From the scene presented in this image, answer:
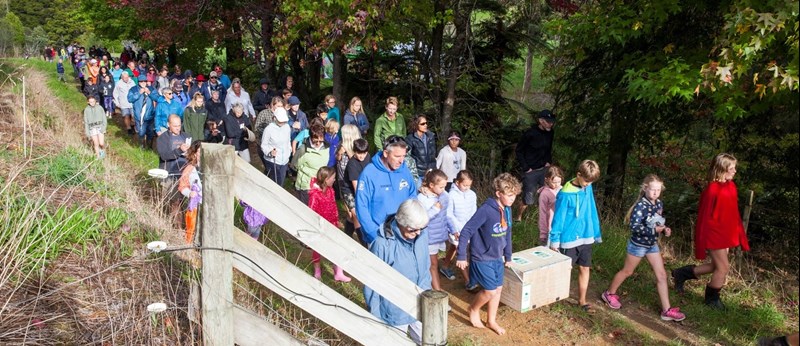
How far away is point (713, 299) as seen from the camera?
6.64 metres

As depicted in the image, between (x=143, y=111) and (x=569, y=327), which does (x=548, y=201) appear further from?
(x=143, y=111)

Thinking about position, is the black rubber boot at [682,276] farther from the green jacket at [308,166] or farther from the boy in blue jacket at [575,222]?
the green jacket at [308,166]

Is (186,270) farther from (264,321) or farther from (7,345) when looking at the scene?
(264,321)

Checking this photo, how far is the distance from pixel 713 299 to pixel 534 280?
231 cm

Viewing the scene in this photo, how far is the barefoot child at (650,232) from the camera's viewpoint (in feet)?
20.1

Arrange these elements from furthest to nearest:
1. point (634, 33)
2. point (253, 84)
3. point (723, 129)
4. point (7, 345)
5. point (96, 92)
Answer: point (253, 84), point (96, 92), point (723, 129), point (634, 33), point (7, 345)

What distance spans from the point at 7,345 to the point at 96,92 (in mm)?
15291

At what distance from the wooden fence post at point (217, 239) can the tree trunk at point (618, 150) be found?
8.66 m

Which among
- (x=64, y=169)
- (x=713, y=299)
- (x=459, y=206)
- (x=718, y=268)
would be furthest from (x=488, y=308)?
→ (x=64, y=169)

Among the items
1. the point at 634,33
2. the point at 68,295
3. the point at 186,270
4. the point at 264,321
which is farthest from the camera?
the point at 634,33

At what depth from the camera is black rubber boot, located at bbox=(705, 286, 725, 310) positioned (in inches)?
260

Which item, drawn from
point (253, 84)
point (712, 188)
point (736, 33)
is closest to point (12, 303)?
point (712, 188)

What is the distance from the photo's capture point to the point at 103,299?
479 centimetres

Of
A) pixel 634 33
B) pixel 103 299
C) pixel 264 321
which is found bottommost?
pixel 103 299
